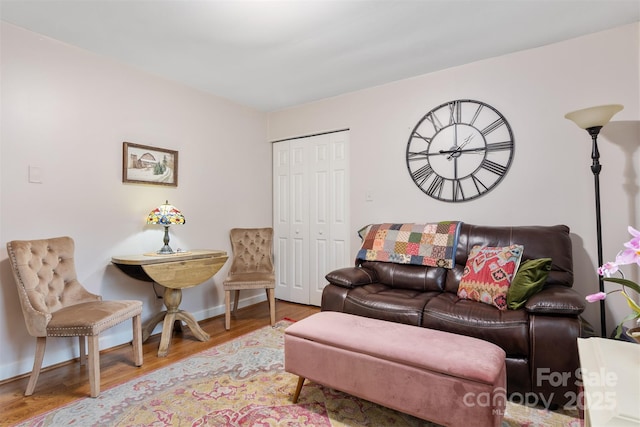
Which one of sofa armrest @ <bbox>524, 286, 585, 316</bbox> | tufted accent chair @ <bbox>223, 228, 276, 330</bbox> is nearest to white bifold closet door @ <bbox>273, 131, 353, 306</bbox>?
tufted accent chair @ <bbox>223, 228, 276, 330</bbox>

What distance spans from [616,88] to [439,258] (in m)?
1.67

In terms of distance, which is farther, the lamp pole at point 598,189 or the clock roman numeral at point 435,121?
the clock roman numeral at point 435,121

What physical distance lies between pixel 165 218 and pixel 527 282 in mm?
2635

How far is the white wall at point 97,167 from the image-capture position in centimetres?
218

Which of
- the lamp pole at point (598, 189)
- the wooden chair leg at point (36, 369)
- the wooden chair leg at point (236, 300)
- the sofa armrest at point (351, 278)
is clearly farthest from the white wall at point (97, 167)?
the lamp pole at point (598, 189)

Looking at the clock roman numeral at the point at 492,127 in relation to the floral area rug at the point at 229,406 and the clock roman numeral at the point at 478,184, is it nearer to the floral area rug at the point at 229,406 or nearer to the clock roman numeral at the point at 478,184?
the clock roman numeral at the point at 478,184

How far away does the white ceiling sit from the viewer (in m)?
1.98

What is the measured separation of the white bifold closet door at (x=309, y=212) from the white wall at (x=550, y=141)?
52 centimetres

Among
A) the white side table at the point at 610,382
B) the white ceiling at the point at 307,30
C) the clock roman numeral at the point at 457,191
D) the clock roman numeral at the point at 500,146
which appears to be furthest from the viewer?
the clock roman numeral at the point at 457,191

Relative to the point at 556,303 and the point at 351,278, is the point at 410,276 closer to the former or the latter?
the point at 351,278

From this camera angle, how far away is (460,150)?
2.84 metres

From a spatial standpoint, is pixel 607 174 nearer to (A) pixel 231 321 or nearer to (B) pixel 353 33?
(B) pixel 353 33

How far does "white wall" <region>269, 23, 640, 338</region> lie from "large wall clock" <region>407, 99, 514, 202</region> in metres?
0.07

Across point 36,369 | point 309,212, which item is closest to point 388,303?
point 309,212
